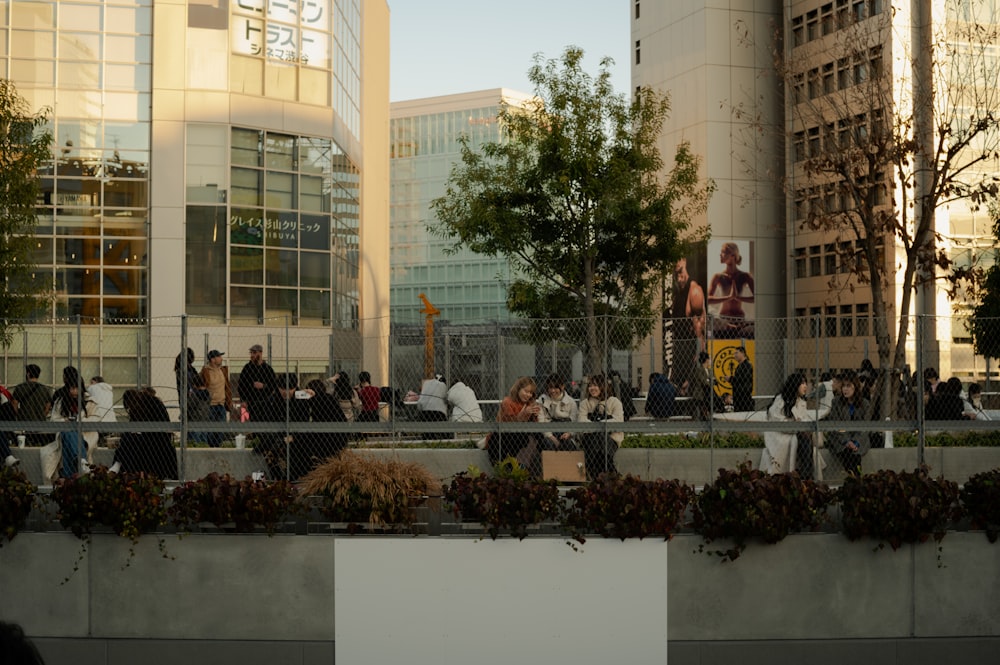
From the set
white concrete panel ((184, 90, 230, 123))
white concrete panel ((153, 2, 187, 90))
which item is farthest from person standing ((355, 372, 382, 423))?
white concrete panel ((153, 2, 187, 90))

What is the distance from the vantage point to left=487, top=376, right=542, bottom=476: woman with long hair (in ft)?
48.8

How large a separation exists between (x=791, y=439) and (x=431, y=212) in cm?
8994

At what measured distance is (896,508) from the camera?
30.2 feet

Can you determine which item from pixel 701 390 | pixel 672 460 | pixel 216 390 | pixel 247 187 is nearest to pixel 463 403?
pixel 672 460

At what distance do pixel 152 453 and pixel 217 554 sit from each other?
11.6ft

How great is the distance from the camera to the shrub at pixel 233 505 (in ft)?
30.6

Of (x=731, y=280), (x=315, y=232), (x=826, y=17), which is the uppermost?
(x=826, y=17)

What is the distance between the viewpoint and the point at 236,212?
36250mm

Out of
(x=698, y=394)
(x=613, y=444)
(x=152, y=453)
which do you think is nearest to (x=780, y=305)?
(x=698, y=394)

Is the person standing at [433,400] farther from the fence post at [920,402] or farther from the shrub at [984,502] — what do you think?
the shrub at [984,502]

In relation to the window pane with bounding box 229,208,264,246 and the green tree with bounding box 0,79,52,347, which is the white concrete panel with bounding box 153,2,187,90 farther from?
the green tree with bounding box 0,79,52,347

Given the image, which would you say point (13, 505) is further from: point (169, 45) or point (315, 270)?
point (315, 270)

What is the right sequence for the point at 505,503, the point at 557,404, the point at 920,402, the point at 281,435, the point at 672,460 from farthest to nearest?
the point at 672,460 < the point at 557,404 < the point at 281,435 < the point at 920,402 < the point at 505,503

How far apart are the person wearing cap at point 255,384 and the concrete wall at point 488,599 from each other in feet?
19.2
